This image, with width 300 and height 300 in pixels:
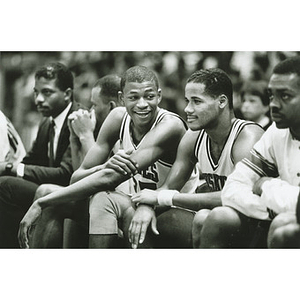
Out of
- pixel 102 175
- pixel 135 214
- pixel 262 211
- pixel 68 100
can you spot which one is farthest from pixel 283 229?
pixel 68 100

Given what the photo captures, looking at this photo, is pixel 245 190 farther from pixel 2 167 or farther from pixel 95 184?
pixel 2 167

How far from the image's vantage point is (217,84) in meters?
3.15

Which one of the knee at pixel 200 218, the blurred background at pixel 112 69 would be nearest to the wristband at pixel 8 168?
the blurred background at pixel 112 69

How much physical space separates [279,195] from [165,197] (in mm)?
591

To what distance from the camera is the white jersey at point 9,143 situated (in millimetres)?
3350

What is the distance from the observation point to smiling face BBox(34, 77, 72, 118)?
11.0 feet

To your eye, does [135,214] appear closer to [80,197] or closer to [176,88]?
[80,197]

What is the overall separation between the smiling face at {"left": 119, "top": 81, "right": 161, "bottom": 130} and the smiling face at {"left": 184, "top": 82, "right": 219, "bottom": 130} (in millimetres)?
185

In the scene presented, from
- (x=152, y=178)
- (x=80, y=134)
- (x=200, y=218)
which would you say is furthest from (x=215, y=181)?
(x=80, y=134)

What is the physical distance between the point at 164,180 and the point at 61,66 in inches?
33.4

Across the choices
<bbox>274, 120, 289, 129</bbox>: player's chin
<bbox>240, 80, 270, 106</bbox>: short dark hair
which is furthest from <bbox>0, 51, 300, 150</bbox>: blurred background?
<bbox>274, 120, 289, 129</bbox>: player's chin

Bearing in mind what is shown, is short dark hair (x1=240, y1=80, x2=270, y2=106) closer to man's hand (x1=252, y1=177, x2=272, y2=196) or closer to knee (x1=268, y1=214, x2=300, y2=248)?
man's hand (x1=252, y1=177, x2=272, y2=196)

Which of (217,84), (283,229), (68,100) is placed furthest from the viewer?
(68,100)

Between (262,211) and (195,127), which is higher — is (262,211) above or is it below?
below
